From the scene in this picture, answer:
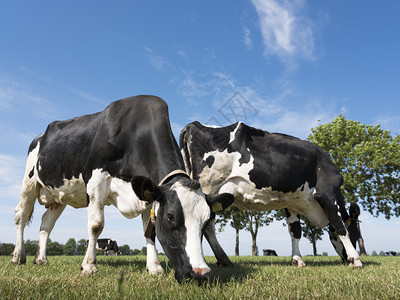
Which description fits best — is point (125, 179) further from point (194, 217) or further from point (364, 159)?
point (364, 159)

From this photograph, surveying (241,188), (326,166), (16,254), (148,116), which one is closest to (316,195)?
(326,166)

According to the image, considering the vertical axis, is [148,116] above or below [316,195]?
above

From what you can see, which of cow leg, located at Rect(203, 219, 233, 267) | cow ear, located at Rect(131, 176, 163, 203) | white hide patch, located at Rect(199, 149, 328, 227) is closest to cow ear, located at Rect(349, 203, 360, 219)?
white hide patch, located at Rect(199, 149, 328, 227)

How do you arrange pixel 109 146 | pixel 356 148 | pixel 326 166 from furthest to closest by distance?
pixel 356 148 → pixel 326 166 → pixel 109 146

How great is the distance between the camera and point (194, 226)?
404cm

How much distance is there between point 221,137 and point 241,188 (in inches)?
53.0

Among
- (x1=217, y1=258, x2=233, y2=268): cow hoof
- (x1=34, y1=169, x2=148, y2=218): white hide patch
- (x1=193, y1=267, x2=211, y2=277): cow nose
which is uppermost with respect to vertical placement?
(x1=34, y1=169, x2=148, y2=218): white hide patch

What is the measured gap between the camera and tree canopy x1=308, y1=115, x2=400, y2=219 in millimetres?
23280

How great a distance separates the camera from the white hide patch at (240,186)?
25.3 feet

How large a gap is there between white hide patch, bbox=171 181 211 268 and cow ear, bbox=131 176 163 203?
0.27m

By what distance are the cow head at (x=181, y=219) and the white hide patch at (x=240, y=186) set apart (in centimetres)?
317

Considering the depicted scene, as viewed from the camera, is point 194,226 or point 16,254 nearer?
point 194,226

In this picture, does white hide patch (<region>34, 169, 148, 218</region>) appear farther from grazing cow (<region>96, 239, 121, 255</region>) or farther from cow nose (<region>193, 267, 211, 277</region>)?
grazing cow (<region>96, 239, 121, 255</region>)

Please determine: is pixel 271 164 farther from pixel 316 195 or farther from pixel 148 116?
pixel 148 116
